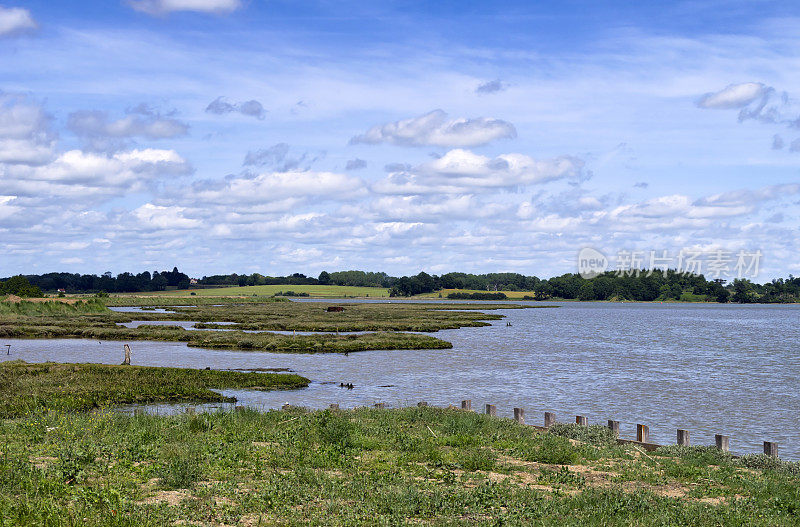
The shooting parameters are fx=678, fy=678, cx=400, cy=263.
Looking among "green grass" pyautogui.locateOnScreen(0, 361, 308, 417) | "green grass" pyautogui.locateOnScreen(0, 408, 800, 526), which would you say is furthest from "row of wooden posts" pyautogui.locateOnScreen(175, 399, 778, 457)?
"green grass" pyautogui.locateOnScreen(0, 361, 308, 417)

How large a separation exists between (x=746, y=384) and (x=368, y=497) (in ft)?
153

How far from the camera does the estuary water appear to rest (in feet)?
116

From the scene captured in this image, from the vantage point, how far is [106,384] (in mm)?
38375

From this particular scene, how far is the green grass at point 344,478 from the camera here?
40.0 ft

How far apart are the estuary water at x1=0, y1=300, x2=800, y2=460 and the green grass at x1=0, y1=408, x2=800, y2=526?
13.1m

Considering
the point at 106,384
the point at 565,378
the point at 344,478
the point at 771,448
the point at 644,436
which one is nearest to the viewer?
the point at 344,478

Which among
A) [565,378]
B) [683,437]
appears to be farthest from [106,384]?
[565,378]

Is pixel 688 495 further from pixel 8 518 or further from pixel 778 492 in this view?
pixel 8 518

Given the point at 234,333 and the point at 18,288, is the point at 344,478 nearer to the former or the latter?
the point at 234,333

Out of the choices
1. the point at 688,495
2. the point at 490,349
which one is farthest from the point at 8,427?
the point at 490,349

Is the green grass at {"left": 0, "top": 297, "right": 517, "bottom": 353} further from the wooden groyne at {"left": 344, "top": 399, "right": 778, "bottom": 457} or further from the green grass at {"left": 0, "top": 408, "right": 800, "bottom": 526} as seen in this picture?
the green grass at {"left": 0, "top": 408, "right": 800, "bottom": 526}

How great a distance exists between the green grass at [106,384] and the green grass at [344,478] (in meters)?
9.49

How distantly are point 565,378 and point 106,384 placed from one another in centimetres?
3199

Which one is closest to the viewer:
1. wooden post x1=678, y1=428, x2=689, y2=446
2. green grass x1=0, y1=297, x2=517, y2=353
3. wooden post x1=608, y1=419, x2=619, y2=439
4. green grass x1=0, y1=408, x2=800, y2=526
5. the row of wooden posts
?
green grass x1=0, y1=408, x2=800, y2=526
